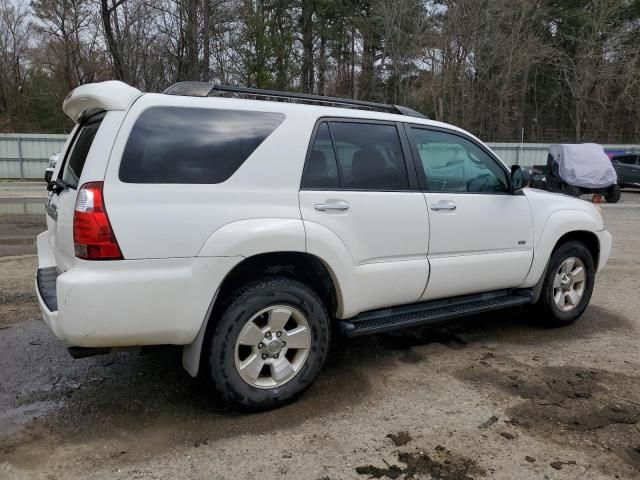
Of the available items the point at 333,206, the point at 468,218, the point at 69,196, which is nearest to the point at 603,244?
the point at 468,218

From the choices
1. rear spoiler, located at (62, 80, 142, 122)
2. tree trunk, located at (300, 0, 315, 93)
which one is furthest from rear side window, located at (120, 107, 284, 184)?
tree trunk, located at (300, 0, 315, 93)

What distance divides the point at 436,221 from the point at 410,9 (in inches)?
1038

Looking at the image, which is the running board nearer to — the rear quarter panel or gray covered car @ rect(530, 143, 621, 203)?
the rear quarter panel

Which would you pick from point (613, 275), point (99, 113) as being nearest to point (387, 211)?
point (99, 113)

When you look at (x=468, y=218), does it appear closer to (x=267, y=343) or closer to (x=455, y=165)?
(x=455, y=165)

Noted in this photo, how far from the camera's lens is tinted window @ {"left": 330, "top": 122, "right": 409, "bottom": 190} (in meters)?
3.71

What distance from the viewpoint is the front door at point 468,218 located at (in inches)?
160

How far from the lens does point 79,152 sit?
11.7 ft

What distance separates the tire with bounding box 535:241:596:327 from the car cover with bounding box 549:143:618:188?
41.6 ft

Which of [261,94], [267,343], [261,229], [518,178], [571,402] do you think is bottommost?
[571,402]

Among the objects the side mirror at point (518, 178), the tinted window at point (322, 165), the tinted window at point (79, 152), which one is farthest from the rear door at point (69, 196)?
the side mirror at point (518, 178)

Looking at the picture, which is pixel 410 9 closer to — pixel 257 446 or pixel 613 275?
pixel 613 275

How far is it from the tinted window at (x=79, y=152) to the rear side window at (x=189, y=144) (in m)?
0.43

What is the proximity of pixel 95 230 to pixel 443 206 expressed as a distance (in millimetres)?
2395
